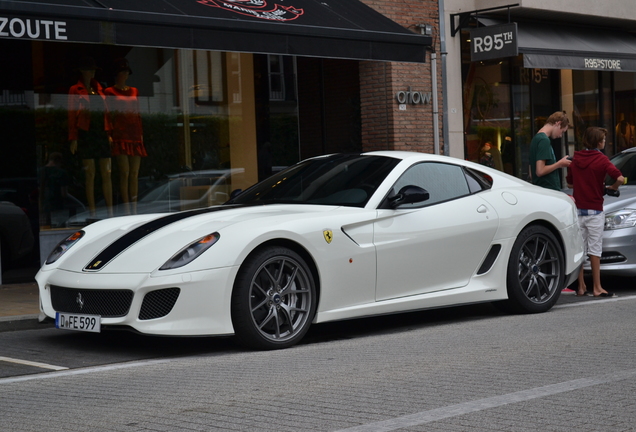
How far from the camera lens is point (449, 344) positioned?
6.67 m

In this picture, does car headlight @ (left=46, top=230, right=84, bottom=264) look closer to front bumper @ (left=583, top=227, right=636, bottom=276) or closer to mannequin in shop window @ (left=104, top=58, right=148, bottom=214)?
front bumper @ (left=583, top=227, right=636, bottom=276)

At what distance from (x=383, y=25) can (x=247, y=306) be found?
7727mm

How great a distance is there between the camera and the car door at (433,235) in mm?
7113

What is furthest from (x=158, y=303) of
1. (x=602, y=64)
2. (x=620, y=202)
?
(x=602, y=64)

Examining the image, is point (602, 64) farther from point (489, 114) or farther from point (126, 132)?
point (126, 132)

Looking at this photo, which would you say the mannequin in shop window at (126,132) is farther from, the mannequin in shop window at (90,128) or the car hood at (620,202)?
the car hood at (620,202)

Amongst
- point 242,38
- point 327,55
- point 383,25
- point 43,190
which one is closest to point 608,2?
point 383,25

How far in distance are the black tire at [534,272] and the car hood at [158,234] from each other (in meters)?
1.97

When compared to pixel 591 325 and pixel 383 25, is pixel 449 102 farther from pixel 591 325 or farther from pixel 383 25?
pixel 591 325

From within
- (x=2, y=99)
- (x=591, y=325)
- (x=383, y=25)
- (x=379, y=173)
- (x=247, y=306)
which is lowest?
(x=591, y=325)

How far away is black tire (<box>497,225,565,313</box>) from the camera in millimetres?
8047

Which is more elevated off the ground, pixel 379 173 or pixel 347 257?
pixel 379 173

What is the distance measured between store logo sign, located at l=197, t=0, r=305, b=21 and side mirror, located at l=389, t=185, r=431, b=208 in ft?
16.1

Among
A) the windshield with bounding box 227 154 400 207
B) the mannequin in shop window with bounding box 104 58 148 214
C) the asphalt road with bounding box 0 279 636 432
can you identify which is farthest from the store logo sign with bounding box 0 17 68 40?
the mannequin in shop window with bounding box 104 58 148 214
